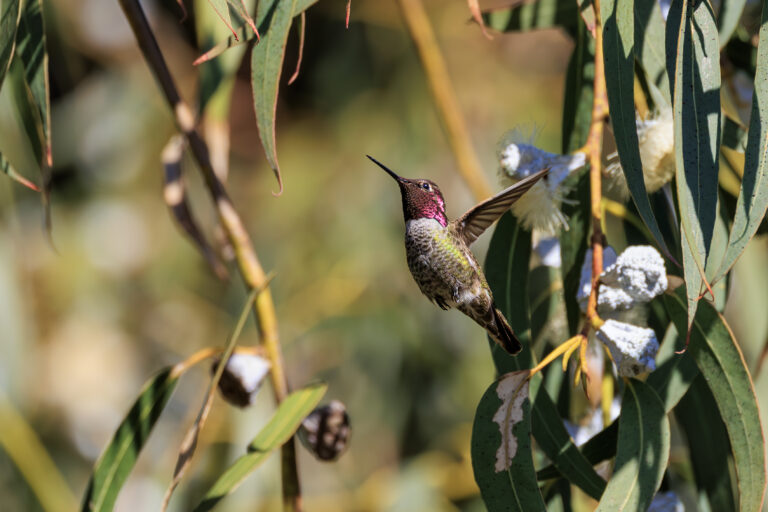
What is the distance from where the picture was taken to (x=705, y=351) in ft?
2.98

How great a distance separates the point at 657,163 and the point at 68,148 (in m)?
2.47

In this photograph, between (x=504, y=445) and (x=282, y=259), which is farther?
(x=282, y=259)

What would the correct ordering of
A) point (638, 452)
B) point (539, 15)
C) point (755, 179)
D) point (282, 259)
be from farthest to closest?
point (282, 259) < point (539, 15) < point (638, 452) < point (755, 179)

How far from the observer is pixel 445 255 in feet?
3.24

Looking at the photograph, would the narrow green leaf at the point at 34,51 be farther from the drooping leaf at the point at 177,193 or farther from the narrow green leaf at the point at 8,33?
the drooping leaf at the point at 177,193

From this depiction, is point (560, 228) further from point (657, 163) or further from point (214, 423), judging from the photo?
point (214, 423)

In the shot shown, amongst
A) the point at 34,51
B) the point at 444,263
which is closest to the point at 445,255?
the point at 444,263

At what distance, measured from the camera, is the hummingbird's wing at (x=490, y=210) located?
0.83 m

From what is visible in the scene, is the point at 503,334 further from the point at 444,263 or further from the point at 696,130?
the point at 696,130

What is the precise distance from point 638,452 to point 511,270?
247 mm

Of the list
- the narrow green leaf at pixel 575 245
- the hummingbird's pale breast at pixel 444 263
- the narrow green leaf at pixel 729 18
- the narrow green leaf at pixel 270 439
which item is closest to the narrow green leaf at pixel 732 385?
the narrow green leaf at pixel 575 245

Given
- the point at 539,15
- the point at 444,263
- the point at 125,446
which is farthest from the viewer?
the point at 539,15

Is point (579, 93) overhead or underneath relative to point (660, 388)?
overhead

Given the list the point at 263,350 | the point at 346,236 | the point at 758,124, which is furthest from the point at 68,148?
the point at 758,124
